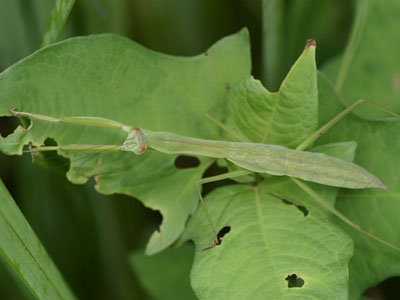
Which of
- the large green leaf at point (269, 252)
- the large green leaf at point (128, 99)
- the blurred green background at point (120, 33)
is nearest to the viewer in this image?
the large green leaf at point (269, 252)

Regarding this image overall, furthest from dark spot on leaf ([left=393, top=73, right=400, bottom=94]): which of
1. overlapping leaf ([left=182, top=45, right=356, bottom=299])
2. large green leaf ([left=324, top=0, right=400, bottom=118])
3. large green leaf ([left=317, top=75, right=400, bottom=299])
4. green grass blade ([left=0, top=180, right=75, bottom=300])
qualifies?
green grass blade ([left=0, top=180, right=75, bottom=300])

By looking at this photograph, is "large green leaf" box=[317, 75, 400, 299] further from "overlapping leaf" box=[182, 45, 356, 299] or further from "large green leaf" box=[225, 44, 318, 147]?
"large green leaf" box=[225, 44, 318, 147]

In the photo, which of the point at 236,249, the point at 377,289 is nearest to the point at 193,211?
the point at 236,249


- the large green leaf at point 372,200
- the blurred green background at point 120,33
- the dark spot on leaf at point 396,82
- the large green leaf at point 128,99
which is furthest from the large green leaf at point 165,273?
the dark spot on leaf at point 396,82

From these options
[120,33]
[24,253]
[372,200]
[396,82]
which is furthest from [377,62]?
[24,253]

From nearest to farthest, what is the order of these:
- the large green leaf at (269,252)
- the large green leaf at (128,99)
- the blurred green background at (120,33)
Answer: the large green leaf at (269,252)
the large green leaf at (128,99)
the blurred green background at (120,33)

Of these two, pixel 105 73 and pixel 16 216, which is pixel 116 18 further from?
pixel 16 216

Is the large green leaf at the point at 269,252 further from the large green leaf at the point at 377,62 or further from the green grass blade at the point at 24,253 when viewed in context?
the large green leaf at the point at 377,62
